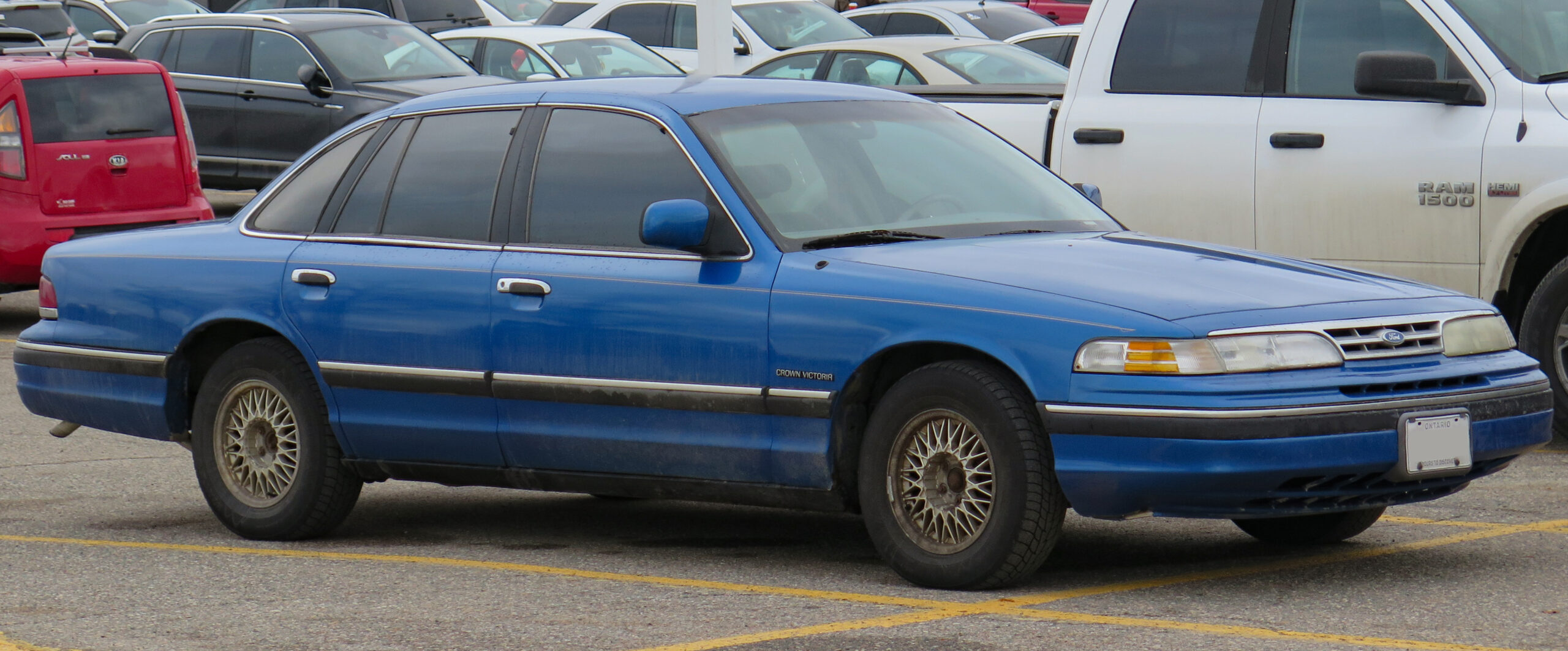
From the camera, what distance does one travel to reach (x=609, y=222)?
6.80 meters

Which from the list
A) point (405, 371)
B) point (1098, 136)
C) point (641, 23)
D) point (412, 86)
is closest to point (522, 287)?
point (405, 371)

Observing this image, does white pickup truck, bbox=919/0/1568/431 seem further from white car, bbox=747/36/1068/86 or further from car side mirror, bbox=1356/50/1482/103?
white car, bbox=747/36/1068/86

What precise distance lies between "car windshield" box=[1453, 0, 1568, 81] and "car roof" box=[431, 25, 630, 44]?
40.5 ft

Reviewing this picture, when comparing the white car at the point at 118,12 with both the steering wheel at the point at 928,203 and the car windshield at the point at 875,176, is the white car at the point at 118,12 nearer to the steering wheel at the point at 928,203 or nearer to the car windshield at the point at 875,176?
Result: the car windshield at the point at 875,176

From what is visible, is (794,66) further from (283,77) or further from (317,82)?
(283,77)

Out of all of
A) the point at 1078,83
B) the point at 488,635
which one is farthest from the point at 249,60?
the point at 488,635

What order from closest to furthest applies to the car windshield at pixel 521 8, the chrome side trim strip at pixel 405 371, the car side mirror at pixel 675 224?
the car side mirror at pixel 675 224 < the chrome side trim strip at pixel 405 371 < the car windshield at pixel 521 8

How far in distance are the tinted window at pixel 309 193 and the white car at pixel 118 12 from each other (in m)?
17.0

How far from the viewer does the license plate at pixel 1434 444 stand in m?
5.78

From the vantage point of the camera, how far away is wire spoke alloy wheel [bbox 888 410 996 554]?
19.6 ft

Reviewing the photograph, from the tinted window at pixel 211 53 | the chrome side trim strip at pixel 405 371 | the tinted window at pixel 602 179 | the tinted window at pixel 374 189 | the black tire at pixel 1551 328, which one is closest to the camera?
the tinted window at pixel 602 179

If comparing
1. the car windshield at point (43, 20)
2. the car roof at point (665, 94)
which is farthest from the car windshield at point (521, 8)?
the car roof at point (665, 94)

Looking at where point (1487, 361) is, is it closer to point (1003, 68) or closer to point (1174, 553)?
point (1174, 553)

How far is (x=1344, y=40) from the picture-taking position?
29.2 feet
